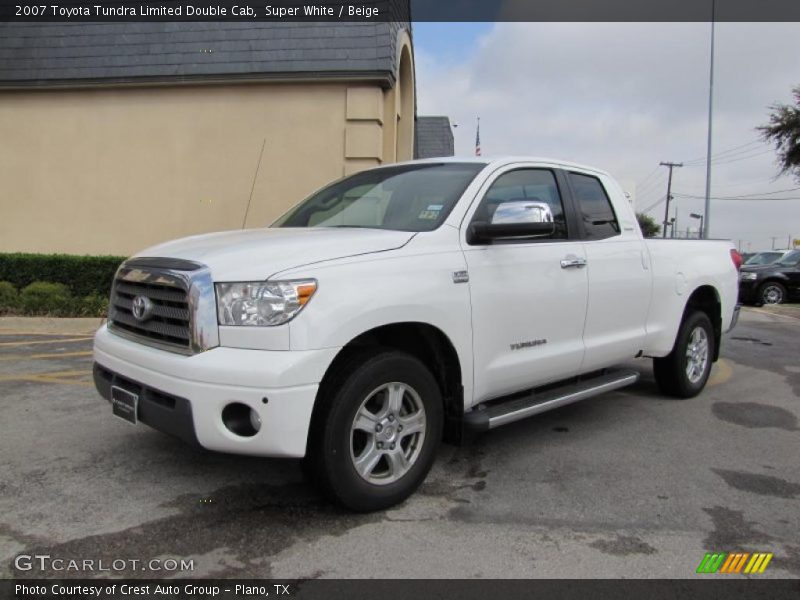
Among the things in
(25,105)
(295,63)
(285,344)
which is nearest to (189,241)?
(285,344)

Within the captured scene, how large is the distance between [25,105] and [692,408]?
1190cm

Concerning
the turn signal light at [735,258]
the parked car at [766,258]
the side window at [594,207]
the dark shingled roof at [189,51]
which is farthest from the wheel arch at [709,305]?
the parked car at [766,258]

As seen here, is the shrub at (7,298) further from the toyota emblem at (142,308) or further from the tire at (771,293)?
the tire at (771,293)

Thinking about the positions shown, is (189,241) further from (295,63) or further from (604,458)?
(295,63)

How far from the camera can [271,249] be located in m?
3.03

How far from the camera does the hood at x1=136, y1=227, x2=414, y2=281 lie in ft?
9.47

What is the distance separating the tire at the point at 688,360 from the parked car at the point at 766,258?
14189 mm

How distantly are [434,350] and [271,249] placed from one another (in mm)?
1065

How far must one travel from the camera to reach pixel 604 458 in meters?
4.12

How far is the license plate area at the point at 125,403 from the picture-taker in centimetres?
312

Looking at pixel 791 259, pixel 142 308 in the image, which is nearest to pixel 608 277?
pixel 142 308

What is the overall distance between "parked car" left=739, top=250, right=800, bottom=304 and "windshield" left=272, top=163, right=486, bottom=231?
50.2ft

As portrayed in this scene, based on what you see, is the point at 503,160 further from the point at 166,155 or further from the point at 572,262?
the point at 166,155

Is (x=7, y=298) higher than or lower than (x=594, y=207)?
lower
